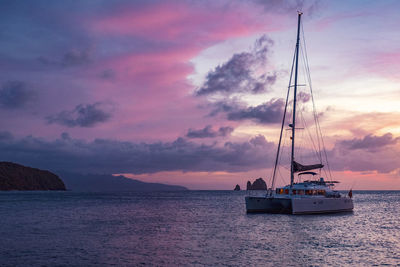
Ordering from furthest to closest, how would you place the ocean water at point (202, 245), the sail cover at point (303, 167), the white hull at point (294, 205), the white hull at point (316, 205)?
the sail cover at point (303, 167)
the white hull at point (294, 205)
the white hull at point (316, 205)
the ocean water at point (202, 245)

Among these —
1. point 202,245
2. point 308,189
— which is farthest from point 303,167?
point 202,245

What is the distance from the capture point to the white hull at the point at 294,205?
53438mm

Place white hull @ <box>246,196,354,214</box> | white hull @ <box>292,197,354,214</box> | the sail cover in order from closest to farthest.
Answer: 1. white hull @ <box>292,197,354,214</box>
2. white hull @ <box>246,196,354,214</box>
3. the sail cover

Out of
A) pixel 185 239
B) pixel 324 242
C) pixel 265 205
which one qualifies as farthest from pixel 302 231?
pixel 265 205

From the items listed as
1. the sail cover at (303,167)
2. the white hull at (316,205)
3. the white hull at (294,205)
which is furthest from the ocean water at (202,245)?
the sail cover at (303,167)

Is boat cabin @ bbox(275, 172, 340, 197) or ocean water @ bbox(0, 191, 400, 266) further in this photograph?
boat cabin @ bbox(275, 172, 340, 197)

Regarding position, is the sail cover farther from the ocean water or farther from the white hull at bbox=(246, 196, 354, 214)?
the ocean water

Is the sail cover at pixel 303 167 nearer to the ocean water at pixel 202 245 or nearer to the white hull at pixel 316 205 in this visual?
the white hull at pixel 316 205

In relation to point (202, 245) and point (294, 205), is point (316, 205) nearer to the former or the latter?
point (294, 205)

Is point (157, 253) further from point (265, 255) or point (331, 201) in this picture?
point (331, 201)

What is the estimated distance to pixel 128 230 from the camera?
4200 centimetres

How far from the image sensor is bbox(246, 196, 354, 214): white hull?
5344 centimetres

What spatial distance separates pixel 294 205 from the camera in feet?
174

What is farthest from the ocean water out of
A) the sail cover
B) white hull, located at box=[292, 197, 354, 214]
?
the sail cover
